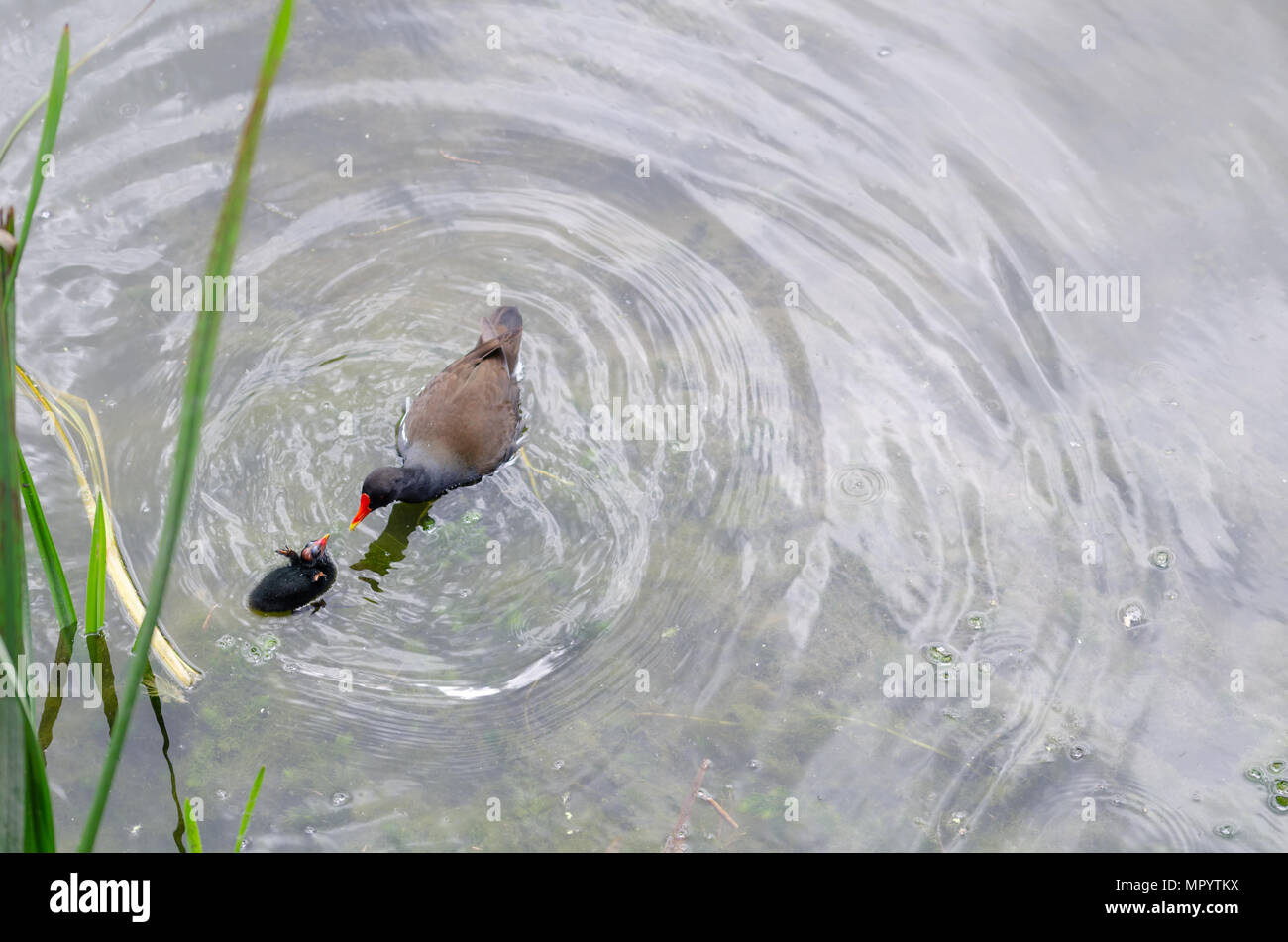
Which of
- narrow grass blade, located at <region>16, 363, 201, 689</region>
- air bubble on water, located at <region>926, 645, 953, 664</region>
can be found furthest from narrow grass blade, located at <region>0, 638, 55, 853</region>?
air bubble on water, located at <region>926, 645, 953, 664</region>

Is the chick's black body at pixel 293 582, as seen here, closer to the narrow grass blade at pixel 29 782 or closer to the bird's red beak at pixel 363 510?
the bird's red beak at pixel 363 510

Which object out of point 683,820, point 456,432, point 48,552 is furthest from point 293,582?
point 683,820

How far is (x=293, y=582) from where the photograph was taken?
16.1 ft

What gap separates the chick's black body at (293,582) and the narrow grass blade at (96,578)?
72 cm

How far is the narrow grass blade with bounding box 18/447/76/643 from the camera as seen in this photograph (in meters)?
3.44

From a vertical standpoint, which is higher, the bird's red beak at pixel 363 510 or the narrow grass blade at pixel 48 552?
the bird's red beak at pixel 363 510

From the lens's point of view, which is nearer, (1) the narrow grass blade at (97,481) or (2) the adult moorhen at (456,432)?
(1) the narrow grass blade at (97,481)

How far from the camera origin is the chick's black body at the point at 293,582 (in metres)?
4.89

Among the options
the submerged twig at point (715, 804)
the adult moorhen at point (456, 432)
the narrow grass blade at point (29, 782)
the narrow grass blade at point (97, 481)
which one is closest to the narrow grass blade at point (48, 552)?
the narrow grass blade at point (97, 481)

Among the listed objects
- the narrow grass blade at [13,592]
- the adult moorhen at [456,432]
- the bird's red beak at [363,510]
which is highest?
the adult moorhen at [456,432]

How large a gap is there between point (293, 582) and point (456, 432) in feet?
3.60

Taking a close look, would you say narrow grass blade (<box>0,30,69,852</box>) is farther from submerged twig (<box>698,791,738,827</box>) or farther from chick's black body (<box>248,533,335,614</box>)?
submerged twig (<box>698,791,738,827</box>)

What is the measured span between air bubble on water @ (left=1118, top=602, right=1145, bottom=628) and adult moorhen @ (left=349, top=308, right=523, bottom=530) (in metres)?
3.07
